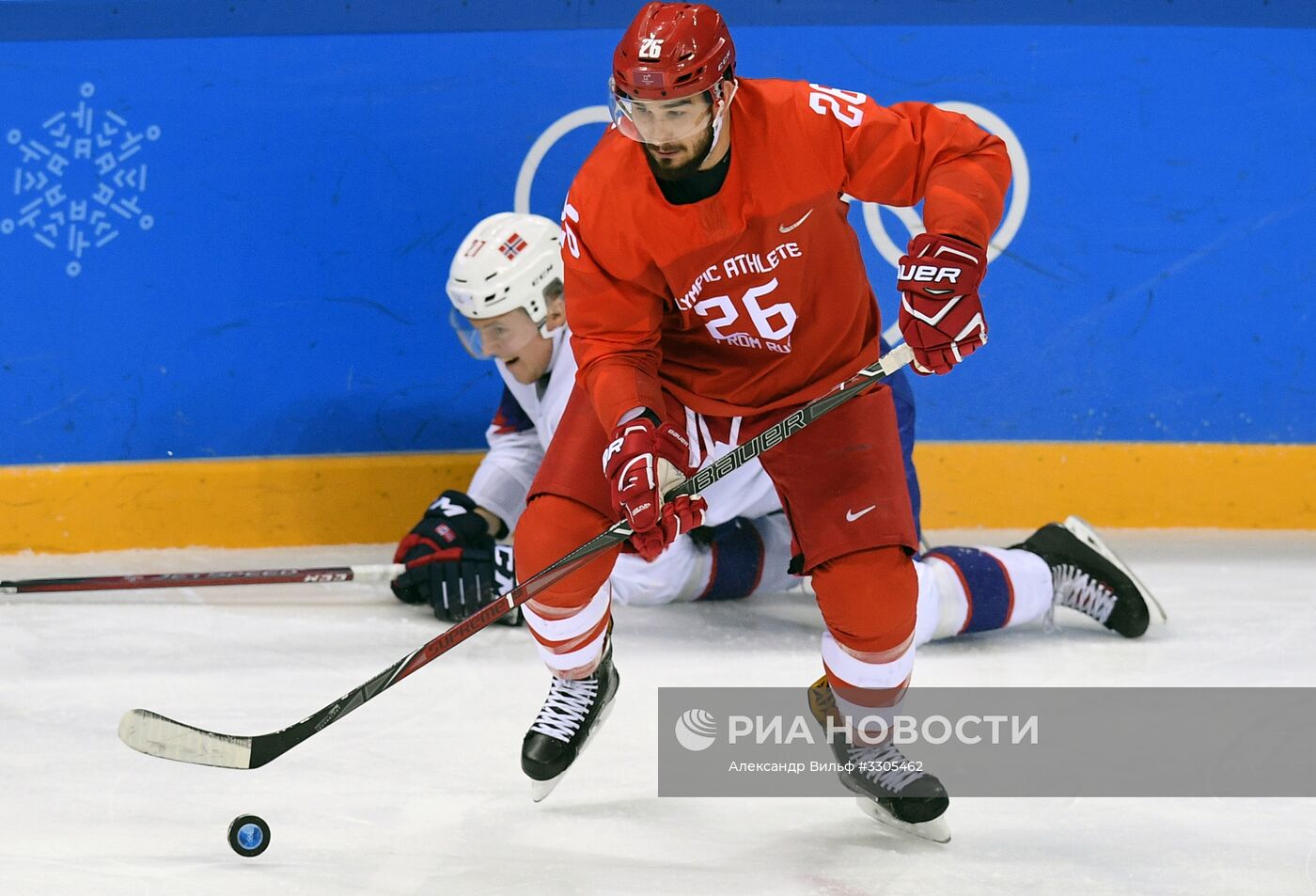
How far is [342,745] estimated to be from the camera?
2553 mm

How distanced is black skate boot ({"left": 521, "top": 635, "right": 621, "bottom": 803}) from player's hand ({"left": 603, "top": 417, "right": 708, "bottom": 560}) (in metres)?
0.32

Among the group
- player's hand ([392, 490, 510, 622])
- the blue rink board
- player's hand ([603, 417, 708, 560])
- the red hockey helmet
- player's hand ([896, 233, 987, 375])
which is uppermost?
the blue rink board

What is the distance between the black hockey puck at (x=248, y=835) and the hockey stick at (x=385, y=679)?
6.3 inches

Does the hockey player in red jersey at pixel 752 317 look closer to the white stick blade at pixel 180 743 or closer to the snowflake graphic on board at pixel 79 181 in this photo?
the white stick blade at pixel 180 743

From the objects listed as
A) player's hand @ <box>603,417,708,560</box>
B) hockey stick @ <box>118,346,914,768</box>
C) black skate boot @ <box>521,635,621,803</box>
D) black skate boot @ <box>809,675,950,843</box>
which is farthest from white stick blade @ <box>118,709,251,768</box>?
black skate boot @ <box>809,675,950,843</box>

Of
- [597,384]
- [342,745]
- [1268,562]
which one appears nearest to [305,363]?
[342,745]

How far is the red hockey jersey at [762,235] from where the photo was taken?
6.98ft

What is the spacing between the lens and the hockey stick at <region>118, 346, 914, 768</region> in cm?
218

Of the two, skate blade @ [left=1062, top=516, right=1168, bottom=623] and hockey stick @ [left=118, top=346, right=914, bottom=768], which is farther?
skate blade @ [left=1062, top=516, right=1168, bottom=623]

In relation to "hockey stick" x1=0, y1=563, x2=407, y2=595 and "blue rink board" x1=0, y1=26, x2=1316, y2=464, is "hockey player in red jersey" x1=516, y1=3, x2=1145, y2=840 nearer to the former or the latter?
"hockey stick" x1=0, y1=563, x2=407, y2=595

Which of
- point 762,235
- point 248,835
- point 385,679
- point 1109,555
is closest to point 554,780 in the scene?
point 385,679

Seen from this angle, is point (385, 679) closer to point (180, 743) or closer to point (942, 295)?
point (180, 743)

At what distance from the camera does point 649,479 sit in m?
2.06

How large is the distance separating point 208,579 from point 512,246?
39.5 inches
